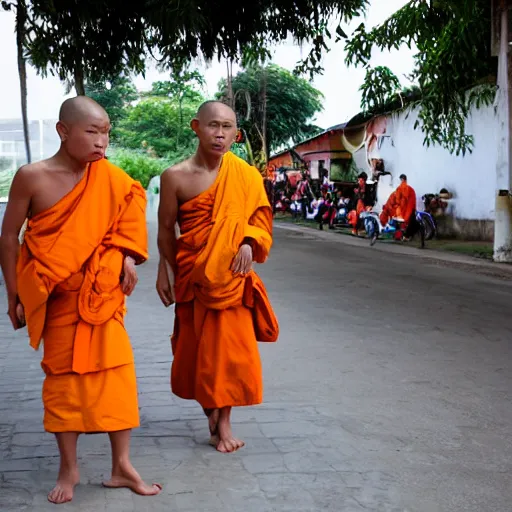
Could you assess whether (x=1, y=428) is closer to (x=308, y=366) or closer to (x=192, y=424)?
(x=192, y=424)

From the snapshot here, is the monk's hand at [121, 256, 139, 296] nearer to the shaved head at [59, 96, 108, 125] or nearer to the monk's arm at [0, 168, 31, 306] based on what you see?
the monk's arm at [0, 168, 31, 306]

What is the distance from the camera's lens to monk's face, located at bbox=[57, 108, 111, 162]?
13.0ft

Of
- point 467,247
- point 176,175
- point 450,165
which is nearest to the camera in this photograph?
point 176,175

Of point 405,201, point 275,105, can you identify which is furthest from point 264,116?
point 405,201

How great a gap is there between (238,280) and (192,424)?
964 mm

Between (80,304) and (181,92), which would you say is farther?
(181,92)

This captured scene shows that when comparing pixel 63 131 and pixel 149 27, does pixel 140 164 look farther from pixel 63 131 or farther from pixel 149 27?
pixel 63 131

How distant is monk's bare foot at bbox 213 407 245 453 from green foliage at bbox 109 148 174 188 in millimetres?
42365

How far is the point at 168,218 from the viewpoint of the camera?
15.4 ft

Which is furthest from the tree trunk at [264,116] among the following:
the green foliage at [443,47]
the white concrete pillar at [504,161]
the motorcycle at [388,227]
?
the white concrete pillar at [504,161]

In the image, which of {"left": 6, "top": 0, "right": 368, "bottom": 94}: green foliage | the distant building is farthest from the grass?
{"left": 6, "top": 0, "right": 368, "bottom": 94}: green foliage

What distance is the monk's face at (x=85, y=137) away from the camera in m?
3.97

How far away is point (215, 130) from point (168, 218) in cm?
50

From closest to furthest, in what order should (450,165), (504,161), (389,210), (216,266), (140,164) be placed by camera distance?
(216,266), (504,161), (389,210), (450,165), (140,164)
